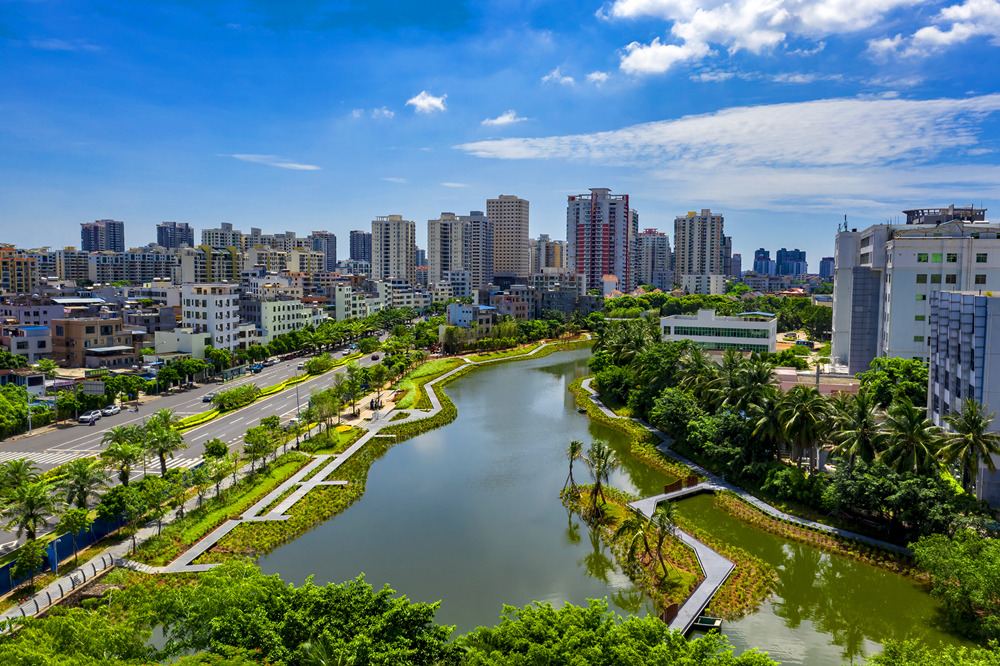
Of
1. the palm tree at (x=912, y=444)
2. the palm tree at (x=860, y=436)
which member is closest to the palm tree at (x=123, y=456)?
the palm tree at (x=860, y=436)

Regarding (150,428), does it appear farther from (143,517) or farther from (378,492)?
(378,492)

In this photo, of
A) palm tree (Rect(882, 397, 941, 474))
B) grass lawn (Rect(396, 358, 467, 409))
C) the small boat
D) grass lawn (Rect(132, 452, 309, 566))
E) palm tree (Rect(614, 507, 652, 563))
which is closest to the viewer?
the small boat

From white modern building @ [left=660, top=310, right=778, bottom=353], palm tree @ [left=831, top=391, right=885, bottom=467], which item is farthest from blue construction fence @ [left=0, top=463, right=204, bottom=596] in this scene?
white modern building @ [left=660, top=310, right=778, bottom=353]

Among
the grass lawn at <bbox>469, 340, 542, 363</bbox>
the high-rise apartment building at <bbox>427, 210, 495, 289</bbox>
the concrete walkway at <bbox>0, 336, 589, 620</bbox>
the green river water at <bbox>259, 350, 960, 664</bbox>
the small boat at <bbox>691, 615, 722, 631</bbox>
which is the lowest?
the green river water at <bbox>259, 350, 960, 664</bbox>

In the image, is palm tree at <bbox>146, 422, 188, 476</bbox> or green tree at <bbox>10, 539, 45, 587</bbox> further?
palm tree at <bbox>146, 422, 188, 476</bbox>

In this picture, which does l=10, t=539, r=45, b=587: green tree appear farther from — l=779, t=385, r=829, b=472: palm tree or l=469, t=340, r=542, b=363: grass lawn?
l=469, t=340, r=542, b=363: grass lawn

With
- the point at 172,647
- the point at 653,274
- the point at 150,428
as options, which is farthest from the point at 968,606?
the point at 653,274

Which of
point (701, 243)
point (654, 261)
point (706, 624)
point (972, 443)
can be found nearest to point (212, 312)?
point (706, 624)
